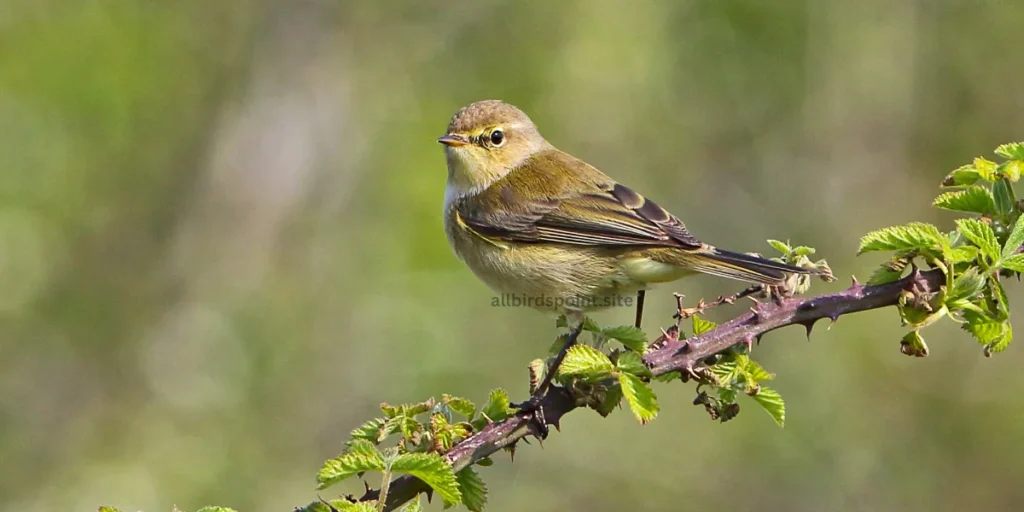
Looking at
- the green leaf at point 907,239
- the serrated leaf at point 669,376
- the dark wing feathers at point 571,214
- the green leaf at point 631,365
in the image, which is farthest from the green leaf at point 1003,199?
the dark wing feathers at point 571,214

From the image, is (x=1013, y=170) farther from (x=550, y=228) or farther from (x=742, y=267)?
(x=550, y=228)

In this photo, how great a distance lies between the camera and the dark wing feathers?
13.9 ft

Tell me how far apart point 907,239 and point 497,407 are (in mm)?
1188

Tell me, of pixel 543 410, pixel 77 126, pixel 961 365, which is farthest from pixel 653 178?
pixel 543 410

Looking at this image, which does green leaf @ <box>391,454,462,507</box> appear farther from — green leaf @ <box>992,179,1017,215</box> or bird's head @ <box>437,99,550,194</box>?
bird's head @ <box>437,99,550,194</box>

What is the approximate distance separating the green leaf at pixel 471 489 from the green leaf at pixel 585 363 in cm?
36

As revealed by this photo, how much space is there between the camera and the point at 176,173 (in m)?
9.91

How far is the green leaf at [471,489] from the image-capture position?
7.92 ft

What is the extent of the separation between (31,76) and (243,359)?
3.99 meters

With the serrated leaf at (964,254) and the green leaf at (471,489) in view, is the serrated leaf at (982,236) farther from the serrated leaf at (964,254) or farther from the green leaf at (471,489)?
the green leaf at (471,489)

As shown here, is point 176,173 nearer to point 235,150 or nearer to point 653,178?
point 235,150

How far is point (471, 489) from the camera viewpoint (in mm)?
2457

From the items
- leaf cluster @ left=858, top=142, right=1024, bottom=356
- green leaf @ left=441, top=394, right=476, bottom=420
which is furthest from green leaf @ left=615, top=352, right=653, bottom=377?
leaf cluster @ left=858, top=142, right=1024, bottom=356

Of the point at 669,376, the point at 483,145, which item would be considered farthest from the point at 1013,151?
the point at 483,145
